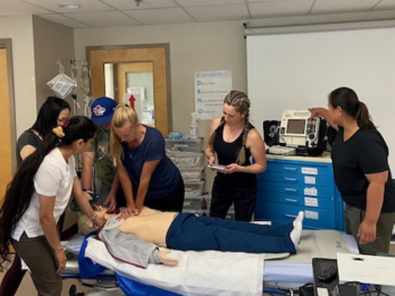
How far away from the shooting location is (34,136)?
7.50ft

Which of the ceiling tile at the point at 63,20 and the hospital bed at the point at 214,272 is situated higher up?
the ceiling tile at the point at 63,20

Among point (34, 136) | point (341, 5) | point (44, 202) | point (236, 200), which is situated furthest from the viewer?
point (341, 5)

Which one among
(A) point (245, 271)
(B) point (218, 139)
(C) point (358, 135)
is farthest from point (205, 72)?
(A) point (245, 271)

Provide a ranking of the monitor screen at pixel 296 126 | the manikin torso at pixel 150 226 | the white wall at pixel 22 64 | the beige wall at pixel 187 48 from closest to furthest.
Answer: the manikin torso at pixel 150 226, the monitor screen at pixel 296 126, the white wall at pixel 22 64, the beige wall at pixel 187 48

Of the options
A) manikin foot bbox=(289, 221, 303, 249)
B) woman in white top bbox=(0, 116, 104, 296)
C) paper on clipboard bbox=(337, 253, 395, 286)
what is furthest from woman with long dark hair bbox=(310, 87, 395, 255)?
woman in white top bbox=(0, 116, 104, 296)

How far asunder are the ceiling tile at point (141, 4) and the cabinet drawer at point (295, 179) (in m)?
1.53

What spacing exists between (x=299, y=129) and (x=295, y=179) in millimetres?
400

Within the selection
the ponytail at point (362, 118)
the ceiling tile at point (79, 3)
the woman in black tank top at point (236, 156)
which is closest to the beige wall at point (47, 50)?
the ceiling tile at point (79, 3)

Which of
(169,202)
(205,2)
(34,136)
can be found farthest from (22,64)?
(169,202)

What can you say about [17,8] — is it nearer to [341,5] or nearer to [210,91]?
[210,91]

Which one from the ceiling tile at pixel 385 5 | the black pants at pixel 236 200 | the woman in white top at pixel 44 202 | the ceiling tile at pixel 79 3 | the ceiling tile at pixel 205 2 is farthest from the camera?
the ceiling tile at pixel 385 5

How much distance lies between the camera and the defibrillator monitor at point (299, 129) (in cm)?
304

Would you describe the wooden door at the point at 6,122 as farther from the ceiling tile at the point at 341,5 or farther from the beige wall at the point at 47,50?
the ceiling tile at the point at 341,5

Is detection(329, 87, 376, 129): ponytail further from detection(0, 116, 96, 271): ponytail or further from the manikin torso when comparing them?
detection(0, 116, 96, 271): ponytail
